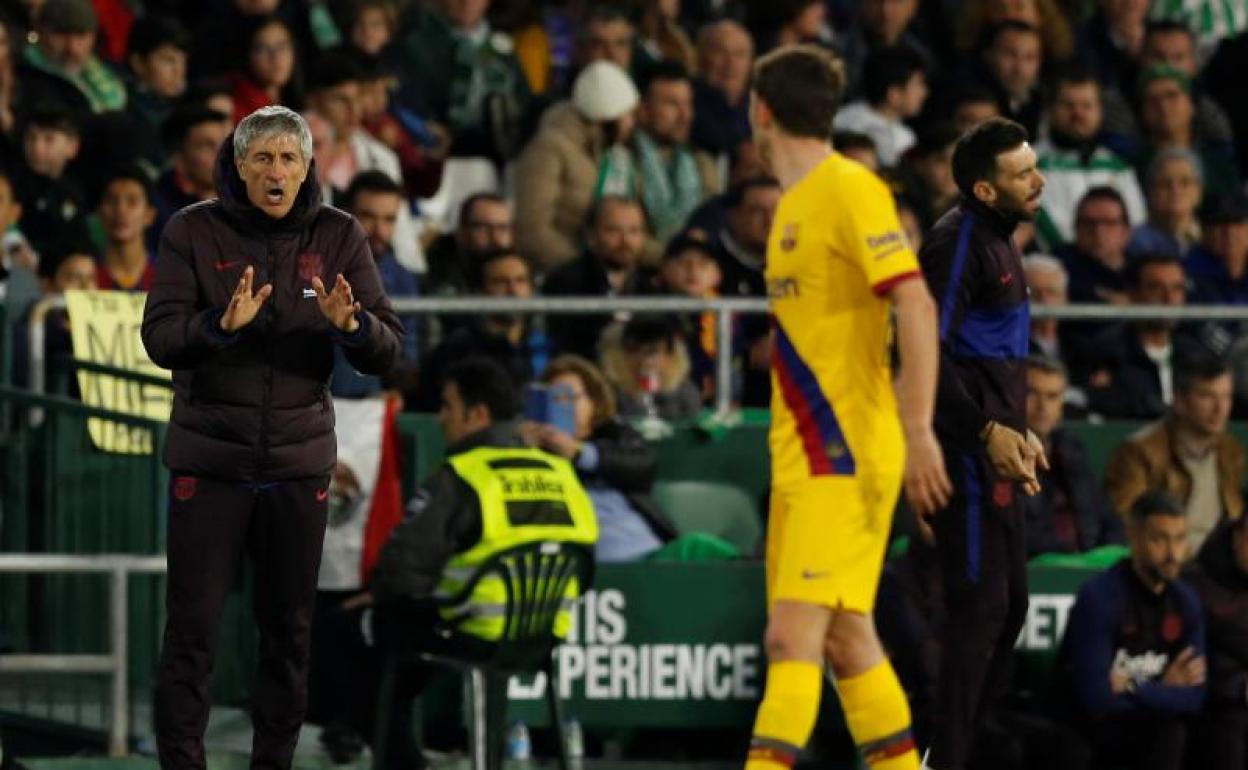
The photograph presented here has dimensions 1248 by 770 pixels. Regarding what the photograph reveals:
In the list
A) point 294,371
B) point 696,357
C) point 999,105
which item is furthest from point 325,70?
point 294,371

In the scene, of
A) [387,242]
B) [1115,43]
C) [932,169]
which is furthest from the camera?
[1115,43]

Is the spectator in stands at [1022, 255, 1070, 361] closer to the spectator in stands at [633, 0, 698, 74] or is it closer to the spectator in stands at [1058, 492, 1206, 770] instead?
the spectator in stands at [1058, 492, 1206, 770]

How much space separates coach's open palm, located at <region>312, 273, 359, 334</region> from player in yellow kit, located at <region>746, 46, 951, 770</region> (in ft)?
3.84

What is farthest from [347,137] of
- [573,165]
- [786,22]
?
[786,22]

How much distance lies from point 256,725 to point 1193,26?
11145 mm

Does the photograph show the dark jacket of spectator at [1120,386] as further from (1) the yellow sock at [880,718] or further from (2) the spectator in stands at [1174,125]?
(1) the yellow sock at [880,718]

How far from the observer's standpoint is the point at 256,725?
8.48 metres

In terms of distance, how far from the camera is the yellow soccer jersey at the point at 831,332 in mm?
7578

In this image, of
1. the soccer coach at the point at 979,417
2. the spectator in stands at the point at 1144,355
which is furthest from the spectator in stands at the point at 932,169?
the soccer coach at the point at 979,417

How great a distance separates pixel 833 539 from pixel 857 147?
274 inches

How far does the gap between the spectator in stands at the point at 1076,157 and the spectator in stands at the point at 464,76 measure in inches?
113

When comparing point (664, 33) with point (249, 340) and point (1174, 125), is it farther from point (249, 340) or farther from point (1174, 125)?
point (249, 340)

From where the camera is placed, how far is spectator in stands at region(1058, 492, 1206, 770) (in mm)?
11727

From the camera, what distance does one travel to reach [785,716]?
758 cm
